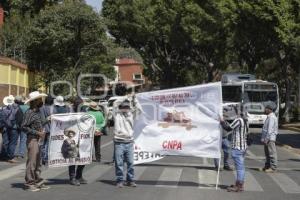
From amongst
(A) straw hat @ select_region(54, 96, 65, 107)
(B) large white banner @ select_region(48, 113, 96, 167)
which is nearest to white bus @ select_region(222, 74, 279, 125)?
(A) straw hat @ select_region(54, 96, 65, 107)

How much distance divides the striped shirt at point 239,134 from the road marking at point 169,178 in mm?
1398

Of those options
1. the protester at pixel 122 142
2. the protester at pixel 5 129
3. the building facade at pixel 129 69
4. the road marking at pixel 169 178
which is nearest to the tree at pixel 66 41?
the protester at pixel 5 129

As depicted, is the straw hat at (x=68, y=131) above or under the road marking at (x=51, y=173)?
above

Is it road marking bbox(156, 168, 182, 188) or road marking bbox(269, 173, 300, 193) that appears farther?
road marking bbox(156, 168, 182, 188)

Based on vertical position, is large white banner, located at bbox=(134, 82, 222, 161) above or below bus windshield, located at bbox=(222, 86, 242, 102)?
below

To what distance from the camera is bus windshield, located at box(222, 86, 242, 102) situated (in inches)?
1529

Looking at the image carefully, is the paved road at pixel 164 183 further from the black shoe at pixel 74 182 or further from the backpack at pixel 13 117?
the backpack at pixel 13 117

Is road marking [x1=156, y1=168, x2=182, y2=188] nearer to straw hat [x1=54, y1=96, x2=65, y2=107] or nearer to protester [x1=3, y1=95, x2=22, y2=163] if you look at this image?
straw hat [x1=54, y1=96, x2=65, y2=107]

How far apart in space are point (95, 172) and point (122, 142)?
2.47 m

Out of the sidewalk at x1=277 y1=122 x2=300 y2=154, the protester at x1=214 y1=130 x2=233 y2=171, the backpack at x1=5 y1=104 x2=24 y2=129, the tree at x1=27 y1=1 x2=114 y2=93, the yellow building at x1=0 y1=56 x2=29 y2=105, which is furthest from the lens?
the tree at x1=27 y1=1 x2=114 y2=93

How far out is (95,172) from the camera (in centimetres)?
1414

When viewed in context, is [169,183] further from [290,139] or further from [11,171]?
[290,139]

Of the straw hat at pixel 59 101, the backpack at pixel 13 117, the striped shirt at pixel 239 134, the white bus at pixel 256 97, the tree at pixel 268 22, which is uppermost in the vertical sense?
the tree at pixel 268 22

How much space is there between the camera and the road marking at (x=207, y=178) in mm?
12414
